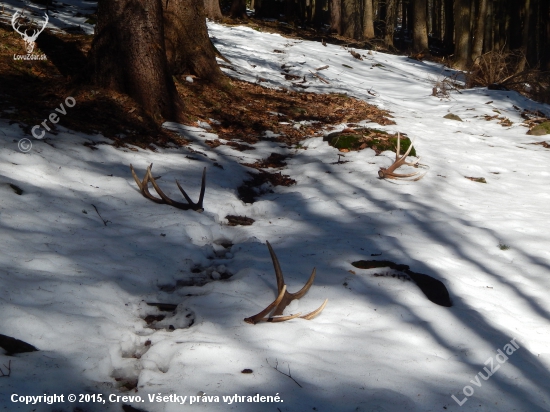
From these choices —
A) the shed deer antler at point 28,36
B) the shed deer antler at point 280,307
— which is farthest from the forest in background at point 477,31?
the shed deer antler at point 280,307

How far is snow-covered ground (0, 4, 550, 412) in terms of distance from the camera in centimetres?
311

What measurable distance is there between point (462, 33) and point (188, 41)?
518 inches

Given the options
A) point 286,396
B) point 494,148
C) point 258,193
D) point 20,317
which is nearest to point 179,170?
point 258,193

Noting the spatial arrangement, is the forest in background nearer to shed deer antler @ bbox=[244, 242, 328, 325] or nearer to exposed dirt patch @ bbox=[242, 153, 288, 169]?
exposed dirt patch @ bbox=[242, 153, 288, 169]

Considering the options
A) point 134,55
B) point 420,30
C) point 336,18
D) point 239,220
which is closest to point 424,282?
point 239,220

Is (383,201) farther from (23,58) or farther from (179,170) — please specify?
(23,58)

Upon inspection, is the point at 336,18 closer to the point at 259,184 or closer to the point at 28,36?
the point at 28,36

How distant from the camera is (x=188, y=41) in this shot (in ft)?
32.1

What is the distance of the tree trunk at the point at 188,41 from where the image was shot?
960 cm

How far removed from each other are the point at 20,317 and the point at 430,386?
2.64 meters

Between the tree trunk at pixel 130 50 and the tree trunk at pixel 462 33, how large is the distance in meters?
14.5

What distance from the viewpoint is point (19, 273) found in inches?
146

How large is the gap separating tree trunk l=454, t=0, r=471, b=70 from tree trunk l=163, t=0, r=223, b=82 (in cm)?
1234

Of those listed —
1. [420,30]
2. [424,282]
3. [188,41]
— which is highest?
[420,30]
